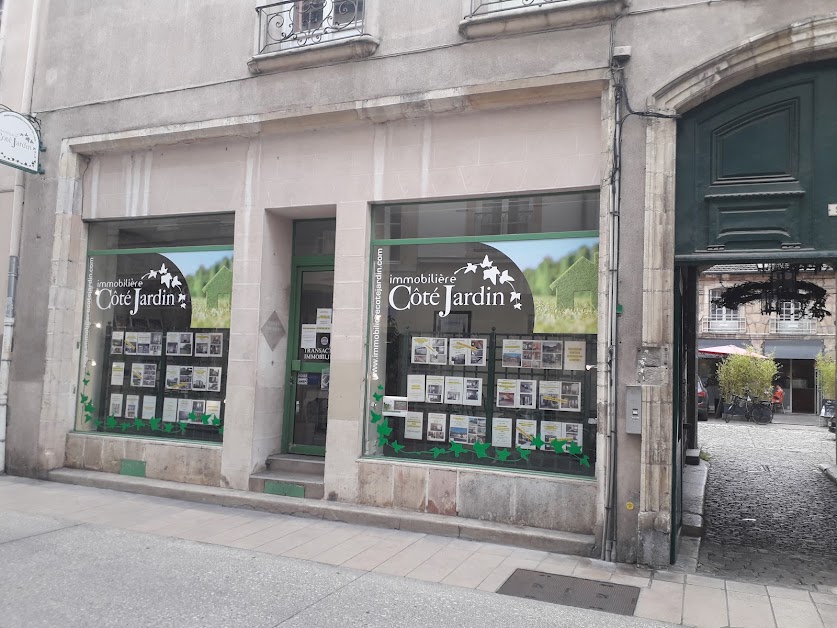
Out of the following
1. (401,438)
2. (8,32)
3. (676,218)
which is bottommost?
(401,438)

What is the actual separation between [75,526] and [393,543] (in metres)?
3.25

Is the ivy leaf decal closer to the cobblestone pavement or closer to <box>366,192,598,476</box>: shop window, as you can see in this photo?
<box>366,192,598,476</box>: shop window

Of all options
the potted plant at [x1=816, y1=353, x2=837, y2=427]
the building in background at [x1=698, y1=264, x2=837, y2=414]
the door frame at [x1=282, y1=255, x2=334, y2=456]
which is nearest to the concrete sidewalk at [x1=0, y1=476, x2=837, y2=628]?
the door frame at [x1=282, y1=255, x2=334, y2=456]

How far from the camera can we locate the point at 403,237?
7.85 m

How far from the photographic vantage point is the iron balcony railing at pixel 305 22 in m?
8.05

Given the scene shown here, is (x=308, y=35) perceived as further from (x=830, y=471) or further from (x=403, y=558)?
(x=830, y=471)

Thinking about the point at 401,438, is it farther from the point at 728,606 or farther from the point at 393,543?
the point at 728,606

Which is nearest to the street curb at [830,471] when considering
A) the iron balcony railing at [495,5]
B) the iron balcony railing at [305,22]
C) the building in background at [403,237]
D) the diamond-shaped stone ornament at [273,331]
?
the building in background at [403,237]

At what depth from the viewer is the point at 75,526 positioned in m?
6.90

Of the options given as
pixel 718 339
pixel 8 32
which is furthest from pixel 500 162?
pixel 718 339

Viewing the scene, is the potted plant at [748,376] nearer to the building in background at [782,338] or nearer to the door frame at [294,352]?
the building in background at [782,338]

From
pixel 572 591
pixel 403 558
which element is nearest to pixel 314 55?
pixel 403 558

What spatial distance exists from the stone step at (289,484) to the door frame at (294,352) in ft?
1.75

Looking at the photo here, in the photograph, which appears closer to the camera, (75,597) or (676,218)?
(75,597)
